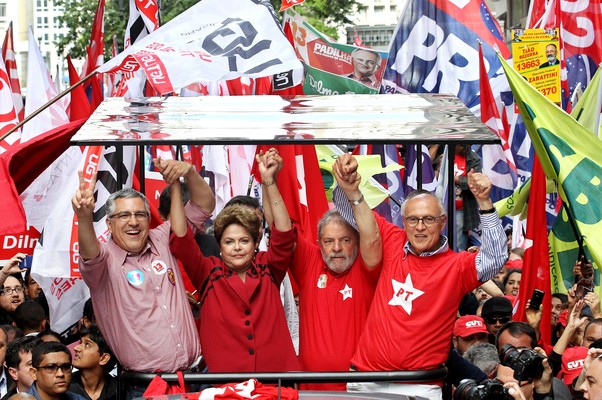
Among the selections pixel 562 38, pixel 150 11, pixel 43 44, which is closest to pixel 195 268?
pixel 150 11

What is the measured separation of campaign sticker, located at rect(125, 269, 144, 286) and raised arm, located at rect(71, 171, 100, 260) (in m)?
0.22

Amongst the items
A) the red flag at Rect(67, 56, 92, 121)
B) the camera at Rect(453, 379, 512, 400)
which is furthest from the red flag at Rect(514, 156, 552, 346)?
the red flag at Rect(67, 56, 92, 121)

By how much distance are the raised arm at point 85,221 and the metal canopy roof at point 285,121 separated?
1.08 feet

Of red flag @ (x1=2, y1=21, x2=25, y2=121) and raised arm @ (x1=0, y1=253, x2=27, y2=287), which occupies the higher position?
red flag @ (x1=2, y1=21, x2=25, y2=121)

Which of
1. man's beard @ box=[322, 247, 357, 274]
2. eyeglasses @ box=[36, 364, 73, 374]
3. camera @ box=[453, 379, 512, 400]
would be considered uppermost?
camera @ box=[453, 379, 512, 400]

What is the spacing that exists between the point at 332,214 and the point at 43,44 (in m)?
105

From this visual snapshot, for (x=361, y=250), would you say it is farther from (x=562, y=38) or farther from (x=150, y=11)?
(x=562, y=38)

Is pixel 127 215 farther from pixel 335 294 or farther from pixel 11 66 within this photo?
pixel 11 66

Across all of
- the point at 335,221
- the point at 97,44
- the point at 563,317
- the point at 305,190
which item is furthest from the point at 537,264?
the point at 97,44

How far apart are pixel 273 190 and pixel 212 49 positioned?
6.06 ft

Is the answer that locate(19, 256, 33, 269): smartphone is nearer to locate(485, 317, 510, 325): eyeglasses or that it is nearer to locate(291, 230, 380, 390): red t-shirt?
locate(485, 317, 510, 325): eyeglasses

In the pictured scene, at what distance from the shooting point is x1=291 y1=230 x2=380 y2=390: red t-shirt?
6797 mm

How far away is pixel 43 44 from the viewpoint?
108375mm

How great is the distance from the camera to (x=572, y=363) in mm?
7520
